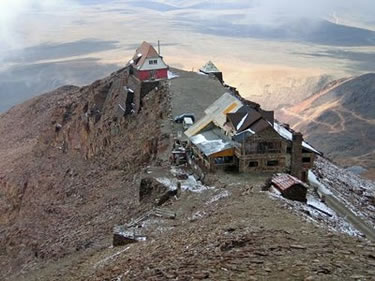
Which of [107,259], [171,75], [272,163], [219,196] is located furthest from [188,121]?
[107,259]

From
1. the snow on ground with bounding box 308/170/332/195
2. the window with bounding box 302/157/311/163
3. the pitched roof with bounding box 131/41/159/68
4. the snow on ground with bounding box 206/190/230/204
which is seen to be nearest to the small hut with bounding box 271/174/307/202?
the snow on ground with bounding box 206/190/230/204

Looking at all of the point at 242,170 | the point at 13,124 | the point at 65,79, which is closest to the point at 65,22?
the point at 65,79

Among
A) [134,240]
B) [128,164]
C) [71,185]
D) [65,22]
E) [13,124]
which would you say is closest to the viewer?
[134,240]

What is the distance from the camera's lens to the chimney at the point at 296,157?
83.5 feet

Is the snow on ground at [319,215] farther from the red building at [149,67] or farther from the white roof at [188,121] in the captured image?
the red building at [149,67]

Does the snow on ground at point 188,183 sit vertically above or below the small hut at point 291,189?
below

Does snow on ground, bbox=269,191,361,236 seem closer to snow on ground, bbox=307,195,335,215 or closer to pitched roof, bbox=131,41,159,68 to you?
snow on ground, bbox=307,195,335,215

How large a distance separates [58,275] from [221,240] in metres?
6.94

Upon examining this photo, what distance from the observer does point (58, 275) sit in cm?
1862

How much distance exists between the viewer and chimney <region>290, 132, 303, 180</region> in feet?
83.5

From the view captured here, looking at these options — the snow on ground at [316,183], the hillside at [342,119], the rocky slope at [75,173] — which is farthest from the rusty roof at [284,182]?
the hillside at [342,119]

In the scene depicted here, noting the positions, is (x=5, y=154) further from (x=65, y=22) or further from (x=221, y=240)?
(x=65, y=22)

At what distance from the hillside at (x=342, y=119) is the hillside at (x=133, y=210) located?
2801 cm

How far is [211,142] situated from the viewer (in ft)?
86.5
